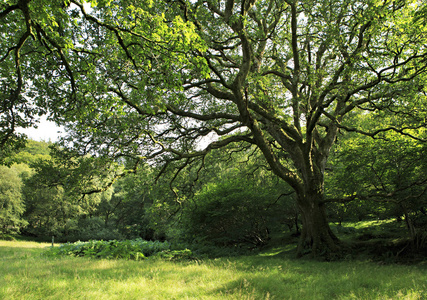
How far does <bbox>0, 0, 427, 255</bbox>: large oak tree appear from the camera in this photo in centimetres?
614

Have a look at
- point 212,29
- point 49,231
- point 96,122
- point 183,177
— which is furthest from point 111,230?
point 212,29

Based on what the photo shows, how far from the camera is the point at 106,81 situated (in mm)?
7352

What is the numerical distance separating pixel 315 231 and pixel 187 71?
8.73 meters

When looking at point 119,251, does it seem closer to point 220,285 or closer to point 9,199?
point 220,285

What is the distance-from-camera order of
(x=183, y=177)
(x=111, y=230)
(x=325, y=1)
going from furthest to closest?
(x=111, y=230) → (x=183, y=177) → (x=325, y=1)

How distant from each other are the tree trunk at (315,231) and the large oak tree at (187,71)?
0.14ft

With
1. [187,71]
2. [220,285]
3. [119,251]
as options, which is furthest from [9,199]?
[220,285]

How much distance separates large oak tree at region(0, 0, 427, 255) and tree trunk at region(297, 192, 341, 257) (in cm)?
4

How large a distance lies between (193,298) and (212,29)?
386 inches

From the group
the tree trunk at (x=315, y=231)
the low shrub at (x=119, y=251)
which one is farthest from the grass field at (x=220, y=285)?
the low shrub at (x=119, y=251)

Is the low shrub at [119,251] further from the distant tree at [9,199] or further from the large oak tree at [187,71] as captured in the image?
the distant tree at [9,199]

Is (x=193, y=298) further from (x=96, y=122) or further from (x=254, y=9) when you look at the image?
(x=254, y=9)

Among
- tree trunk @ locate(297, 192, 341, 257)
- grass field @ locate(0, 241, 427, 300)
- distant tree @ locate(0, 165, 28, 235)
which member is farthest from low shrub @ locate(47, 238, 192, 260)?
distant tree @ locate(0, 165, 28, 235)

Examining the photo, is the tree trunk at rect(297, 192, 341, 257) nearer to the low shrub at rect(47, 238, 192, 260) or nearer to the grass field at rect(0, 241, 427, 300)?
the grass field at rect(0, 241, 427, 300)
